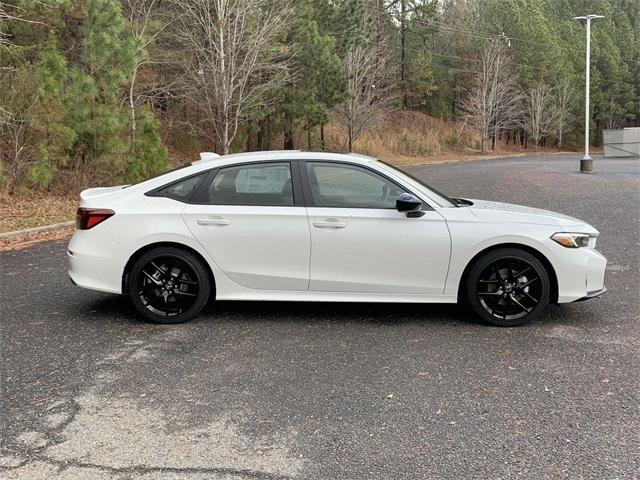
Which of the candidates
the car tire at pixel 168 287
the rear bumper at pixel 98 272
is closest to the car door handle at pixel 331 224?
the car tire at pixel 168 287

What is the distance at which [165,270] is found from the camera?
5.34 m

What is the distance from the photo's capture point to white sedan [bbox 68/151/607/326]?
5.20 m

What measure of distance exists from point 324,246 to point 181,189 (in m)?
1.39

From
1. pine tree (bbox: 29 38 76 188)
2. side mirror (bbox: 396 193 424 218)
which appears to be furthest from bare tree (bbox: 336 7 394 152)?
side mirror (bbox: 396 193 424 218)

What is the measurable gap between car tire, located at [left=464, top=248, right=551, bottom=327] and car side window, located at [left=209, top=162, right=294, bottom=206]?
5.84ft

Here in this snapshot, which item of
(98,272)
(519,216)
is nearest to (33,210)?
(98,272)

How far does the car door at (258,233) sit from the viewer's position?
17.3ft

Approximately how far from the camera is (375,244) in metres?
5.20

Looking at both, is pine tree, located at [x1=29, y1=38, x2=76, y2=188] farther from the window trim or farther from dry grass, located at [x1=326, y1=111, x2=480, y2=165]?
dry grass, located at [x1=326, y1=111, x2=480, y2=165]

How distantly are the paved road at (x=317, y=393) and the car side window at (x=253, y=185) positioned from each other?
1.09 m

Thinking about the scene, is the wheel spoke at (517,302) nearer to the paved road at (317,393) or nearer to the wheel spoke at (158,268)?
the paved road at (317,393)

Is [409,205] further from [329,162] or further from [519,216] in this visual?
[519,216]

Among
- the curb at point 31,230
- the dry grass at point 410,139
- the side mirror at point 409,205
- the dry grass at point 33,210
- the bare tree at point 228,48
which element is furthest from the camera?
the dry grass at point 410,139

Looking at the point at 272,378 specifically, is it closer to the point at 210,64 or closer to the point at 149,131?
the point at 149,131
